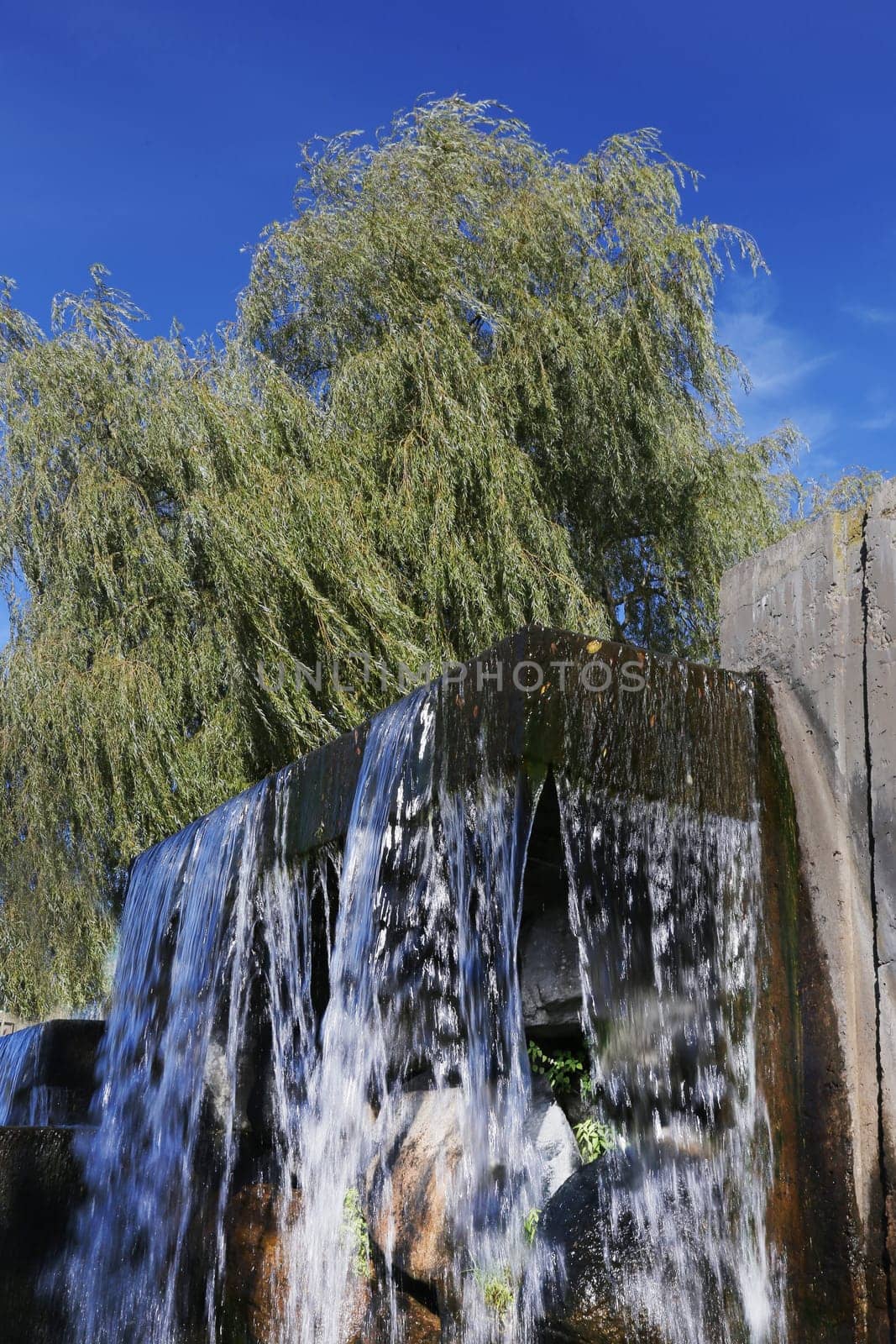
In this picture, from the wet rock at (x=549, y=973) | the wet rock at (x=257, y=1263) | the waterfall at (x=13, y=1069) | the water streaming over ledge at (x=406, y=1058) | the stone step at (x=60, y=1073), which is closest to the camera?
the water streaming over ledge at (x=406, y=1058)

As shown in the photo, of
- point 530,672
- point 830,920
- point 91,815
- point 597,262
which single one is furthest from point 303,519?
point 830,920

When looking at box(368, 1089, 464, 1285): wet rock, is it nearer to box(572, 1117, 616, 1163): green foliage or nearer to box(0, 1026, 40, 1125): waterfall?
box(572, 1117, 616, 1163): green foliage

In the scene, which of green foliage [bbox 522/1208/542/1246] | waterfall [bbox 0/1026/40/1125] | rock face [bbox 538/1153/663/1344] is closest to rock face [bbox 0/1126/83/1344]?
waterfall [bbox 0/1026/40/1125]

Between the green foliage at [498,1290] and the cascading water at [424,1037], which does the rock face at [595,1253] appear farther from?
the green foliage at [498,1290]

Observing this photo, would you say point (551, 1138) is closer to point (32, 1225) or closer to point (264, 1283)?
point (264, 1283)

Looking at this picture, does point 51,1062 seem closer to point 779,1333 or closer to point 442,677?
point 442,677

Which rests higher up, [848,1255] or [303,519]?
[303,519]

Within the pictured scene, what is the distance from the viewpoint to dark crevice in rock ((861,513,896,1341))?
2592mm

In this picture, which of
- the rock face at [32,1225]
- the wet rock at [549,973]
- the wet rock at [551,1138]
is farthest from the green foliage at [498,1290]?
the rock face at [32,1225]

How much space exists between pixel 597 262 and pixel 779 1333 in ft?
27.0

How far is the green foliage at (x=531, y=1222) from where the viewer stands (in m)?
3.52

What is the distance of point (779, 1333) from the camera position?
8.92 feet

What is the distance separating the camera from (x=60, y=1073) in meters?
5.54

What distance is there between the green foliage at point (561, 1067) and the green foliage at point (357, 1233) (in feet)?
2.89
